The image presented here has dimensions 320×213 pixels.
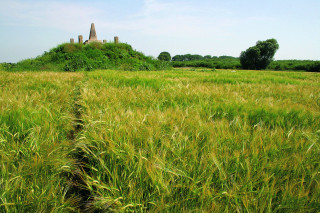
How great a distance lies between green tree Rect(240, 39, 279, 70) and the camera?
48531mm

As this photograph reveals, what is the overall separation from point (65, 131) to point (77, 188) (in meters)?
0.73

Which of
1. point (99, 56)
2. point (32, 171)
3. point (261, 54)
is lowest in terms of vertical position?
point (32, 171)

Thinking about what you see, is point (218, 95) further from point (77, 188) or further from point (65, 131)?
point (77, 188)

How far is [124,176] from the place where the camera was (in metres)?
Answer: 0.90

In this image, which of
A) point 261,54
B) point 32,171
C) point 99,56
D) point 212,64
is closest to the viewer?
point 32,171

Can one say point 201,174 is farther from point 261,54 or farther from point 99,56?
point 261,54

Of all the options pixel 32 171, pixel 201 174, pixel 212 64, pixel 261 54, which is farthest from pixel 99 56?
pixel 212 64

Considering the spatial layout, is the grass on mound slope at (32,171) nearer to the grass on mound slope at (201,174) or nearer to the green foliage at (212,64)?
the grass on mound slope at (201,174)

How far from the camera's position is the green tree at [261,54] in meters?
48.5

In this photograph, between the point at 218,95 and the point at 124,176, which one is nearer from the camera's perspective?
the point at 124,176

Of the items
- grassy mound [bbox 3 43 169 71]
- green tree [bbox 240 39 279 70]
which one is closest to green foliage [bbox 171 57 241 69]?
green tree [bbox 240 39 279 70]

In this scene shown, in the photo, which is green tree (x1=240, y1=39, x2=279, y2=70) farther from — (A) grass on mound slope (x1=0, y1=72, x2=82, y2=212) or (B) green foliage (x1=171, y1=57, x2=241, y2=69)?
(A) grass on mound slope (x1=0, y1=72, x2=82, y2=212)

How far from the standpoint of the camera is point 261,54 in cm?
5006

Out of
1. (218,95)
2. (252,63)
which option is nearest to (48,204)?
(218,95)
